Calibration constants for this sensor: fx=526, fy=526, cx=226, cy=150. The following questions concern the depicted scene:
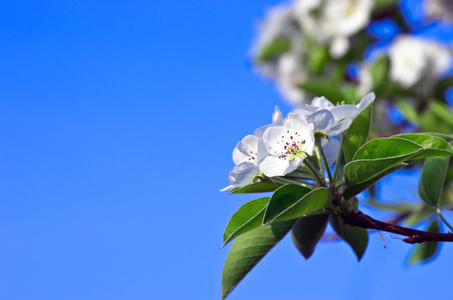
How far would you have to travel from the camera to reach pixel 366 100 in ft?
2.70

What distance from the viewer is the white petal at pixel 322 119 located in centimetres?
77

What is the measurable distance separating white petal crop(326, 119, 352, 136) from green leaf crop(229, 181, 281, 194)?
113mm

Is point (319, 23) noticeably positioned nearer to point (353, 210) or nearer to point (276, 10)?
point (276, 10)

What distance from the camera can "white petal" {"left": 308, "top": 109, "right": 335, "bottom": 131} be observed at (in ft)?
2.53

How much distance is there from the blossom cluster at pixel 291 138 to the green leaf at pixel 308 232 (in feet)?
0.37

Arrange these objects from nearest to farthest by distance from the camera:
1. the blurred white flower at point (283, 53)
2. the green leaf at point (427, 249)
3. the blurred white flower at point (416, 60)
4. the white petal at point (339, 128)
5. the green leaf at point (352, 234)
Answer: the white petal at point (339, 128), the green leaf at point (352, 234), the green leaf at point (427, 249), the blurred white flower at point (416, 60), the blurred white flower at point (283, 53)

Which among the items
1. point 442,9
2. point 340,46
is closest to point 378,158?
point 340,46

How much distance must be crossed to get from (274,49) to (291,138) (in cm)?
311

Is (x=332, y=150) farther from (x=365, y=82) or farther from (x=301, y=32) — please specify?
(x=301, y=32)

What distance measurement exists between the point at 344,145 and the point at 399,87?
2336 millimetres

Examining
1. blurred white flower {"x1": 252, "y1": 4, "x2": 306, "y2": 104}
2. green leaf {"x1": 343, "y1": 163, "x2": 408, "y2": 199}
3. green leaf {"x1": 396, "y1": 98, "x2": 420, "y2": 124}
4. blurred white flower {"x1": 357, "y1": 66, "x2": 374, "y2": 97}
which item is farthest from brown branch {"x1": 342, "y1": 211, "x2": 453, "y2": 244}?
blurred white flower {"x1": 252, "y1": 4, "x2": 306, "y2": 104}

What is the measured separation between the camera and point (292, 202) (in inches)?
28.0

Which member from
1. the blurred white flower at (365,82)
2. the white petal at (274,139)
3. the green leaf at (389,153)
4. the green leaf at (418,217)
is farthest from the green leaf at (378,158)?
the blurred white flower at (365,82)

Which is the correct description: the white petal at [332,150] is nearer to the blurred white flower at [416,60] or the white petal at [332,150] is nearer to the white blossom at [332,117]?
the white blossom at [332,117]
